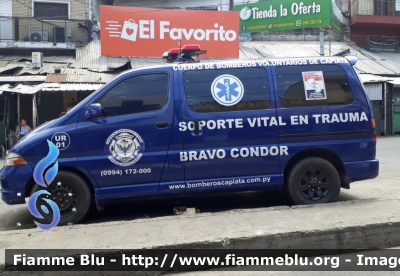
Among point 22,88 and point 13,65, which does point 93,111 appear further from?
point 13,65

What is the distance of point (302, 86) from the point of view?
626cm

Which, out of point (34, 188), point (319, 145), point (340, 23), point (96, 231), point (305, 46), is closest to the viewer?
point (96, 231)

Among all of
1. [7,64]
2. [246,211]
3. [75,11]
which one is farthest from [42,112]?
[246,211]

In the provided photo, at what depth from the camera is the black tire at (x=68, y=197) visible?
5727mm

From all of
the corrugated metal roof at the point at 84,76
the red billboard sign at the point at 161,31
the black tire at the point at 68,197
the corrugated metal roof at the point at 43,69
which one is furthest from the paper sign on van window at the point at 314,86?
the red billboard sign at the point at 161,31

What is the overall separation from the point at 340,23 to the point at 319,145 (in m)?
19.0

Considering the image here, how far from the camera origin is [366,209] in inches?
231

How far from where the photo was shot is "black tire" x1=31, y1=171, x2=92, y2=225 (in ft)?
18.8

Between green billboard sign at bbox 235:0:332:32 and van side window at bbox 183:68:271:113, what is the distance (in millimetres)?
16268

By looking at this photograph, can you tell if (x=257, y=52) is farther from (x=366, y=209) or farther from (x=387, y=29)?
(x=366, y=209)

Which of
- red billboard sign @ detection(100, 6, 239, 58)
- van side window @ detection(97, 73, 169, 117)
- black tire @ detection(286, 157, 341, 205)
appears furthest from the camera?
red billboard sign @ detection(100, 6, 239, 58)

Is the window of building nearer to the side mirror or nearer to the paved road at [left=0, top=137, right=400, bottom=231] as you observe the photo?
the paved road at [left=0, top=137, right=400, bottom=231]

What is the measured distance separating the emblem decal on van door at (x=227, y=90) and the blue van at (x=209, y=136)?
1cm

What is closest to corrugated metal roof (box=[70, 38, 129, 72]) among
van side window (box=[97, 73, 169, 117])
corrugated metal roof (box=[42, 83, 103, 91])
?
corrugated metal roof (box=[42, 83, 103, 91])
